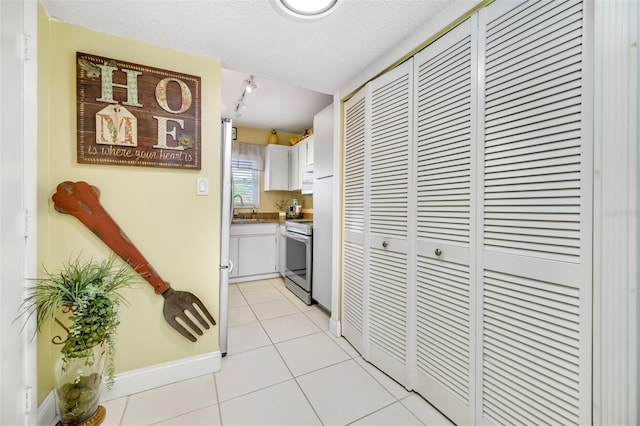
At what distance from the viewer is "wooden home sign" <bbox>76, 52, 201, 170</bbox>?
1.54 meters

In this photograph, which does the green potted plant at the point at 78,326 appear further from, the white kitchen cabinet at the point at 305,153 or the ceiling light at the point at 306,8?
the white kitchen cabinet at the point at 305,153

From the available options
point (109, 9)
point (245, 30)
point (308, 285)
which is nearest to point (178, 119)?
point (109, 9)

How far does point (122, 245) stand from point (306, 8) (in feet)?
5.75

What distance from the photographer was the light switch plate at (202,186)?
1.83 metres

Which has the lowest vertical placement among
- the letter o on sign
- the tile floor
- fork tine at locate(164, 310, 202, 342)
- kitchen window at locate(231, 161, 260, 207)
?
the tile floor

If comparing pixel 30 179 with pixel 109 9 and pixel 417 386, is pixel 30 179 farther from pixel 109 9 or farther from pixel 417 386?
pixel 417 386

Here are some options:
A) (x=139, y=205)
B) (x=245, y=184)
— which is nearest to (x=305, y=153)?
(x=245, y=184)

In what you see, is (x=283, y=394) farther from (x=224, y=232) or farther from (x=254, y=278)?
(x=254, y=278)

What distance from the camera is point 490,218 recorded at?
123cm

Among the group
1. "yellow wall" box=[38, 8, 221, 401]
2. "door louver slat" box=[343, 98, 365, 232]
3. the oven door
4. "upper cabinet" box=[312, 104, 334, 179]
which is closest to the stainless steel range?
the oven door

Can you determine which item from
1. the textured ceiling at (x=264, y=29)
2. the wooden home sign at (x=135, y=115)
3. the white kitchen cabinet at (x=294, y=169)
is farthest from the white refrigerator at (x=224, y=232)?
the white kitchen cabinet at (x=294, y=169)

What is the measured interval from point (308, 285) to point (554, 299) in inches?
94.2

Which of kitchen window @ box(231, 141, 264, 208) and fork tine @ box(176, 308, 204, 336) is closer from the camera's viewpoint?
fork tine @ box(176, 308, 204, 336)

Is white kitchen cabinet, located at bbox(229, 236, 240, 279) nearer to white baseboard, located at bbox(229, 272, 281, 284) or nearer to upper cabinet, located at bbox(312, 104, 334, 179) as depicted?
white baseboard, located at bbox(229, 272, 281, 284)
